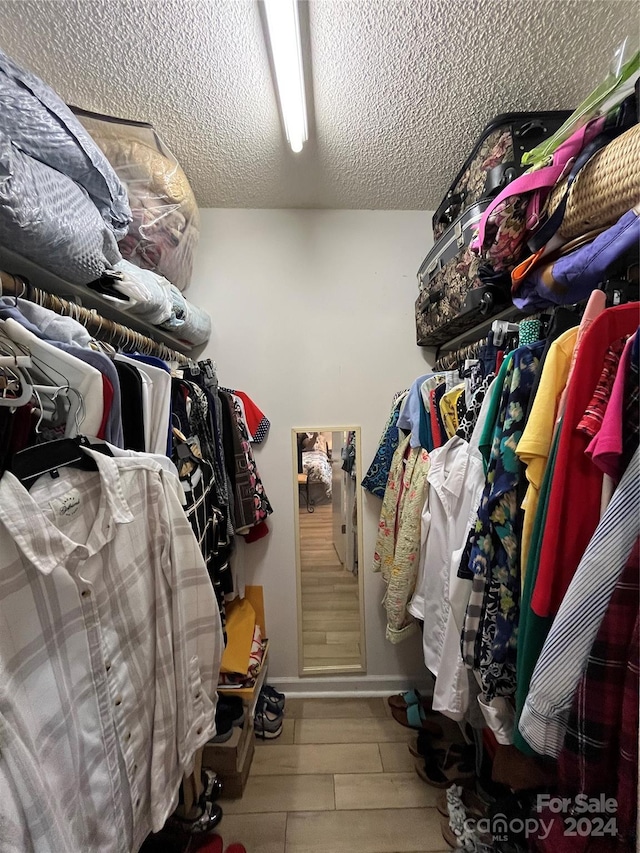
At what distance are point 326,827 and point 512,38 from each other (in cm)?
254

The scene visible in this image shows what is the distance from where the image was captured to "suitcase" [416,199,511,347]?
1015 mm

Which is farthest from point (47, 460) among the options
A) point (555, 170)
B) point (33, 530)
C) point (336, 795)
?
point (336, 795)

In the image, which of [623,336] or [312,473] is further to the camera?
[312,473]

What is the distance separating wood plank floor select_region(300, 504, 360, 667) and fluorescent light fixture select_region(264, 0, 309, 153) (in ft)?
5.26

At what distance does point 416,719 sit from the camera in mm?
1541

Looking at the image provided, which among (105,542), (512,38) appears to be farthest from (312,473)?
(512,38)

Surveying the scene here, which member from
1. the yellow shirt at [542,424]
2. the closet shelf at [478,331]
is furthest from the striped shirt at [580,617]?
the closet shelf at [478,331]

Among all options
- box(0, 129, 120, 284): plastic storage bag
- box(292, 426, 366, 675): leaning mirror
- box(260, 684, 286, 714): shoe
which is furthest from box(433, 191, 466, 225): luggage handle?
box(260, 684, 286, 714): shoe

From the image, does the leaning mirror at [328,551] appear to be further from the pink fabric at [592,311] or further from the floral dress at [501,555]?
Result: the pink fabric at [592,311]

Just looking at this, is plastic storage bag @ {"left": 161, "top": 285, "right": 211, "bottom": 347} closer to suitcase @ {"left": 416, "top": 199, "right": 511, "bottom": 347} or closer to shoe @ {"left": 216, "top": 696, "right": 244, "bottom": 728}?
suitcase @ {"left": 416, "top": 199, "right": 511, "bottom": 347}

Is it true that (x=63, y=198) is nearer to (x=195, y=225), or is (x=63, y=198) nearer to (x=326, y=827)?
(x=195, y=225)

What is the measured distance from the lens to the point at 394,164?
55.4 inches

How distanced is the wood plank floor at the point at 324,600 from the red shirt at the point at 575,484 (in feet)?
4.27

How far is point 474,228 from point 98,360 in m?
1.14
